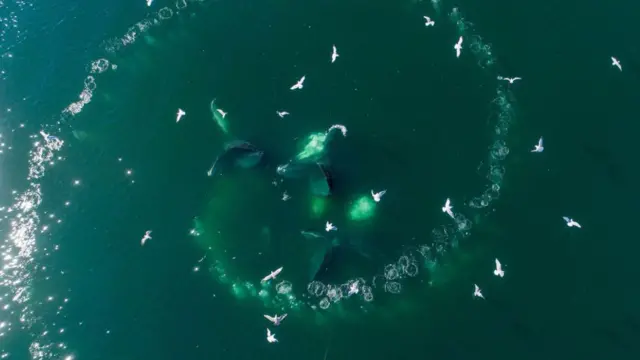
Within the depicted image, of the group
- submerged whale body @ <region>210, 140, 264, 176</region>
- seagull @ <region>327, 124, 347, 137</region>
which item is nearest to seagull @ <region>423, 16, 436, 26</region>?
seagull @ <region>327, 124, 347, 137</region>

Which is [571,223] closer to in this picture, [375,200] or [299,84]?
[375,200]

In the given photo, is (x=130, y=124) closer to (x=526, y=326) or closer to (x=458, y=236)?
(x=458, y=236)

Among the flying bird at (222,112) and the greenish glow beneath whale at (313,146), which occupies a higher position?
the flying bird at (222,112)

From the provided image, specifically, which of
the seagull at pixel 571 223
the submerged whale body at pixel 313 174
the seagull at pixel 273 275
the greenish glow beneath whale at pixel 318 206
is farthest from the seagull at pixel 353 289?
the seagull at pixel 571 223

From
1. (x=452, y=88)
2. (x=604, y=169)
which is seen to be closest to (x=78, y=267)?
(x=452, y=88)

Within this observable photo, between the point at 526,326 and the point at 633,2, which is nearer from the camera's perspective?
the point at 526,326

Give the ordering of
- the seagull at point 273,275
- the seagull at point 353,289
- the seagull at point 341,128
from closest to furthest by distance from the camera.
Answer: the seagull at point 353,289
the seagull at point 273,275
the seagull at point 341,128

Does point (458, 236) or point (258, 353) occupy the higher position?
point (458, 236)

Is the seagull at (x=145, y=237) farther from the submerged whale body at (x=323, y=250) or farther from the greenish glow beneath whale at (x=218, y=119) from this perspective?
the submerged whale body at (x=323, y=250)
